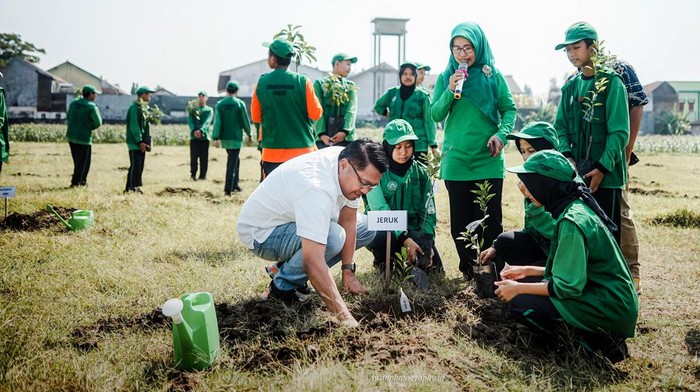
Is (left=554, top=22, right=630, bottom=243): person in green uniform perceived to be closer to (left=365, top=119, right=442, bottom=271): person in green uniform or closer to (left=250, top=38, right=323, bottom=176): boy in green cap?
(left=365, top=119, right=442, bottom=271): person in green uniform

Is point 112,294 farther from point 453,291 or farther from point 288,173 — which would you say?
point 453,291

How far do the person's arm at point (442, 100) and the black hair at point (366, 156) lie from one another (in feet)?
4.20

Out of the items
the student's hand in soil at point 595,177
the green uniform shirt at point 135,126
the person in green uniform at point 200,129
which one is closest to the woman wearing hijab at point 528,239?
the student's hand in soil at point 595,177

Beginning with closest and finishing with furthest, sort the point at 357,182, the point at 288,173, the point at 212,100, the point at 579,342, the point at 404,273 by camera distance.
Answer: the point at 579,342
the point at 357,182
the point at 288,173
the point at 404,273
the point at 212,100

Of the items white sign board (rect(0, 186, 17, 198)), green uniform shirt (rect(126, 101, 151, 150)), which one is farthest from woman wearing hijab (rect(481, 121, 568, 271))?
green uniform shirt (rect(126, 101, 151, 150))

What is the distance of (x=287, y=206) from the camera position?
3.40m

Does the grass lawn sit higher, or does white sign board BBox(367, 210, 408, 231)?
white sign board BBox(367, 210, 408, 231)

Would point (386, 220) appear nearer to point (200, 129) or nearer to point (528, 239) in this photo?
point (528, 239)

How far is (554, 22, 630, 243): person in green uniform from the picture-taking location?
365 cm

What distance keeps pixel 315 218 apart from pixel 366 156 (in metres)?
0.45

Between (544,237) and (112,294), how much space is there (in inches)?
120

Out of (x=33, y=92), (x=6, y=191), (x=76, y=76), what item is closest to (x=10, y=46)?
(x=33, y=92)

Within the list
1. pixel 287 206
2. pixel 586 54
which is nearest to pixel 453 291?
pixel 287 206

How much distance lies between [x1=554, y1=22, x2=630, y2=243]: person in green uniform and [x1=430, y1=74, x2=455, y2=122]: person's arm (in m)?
0.84
